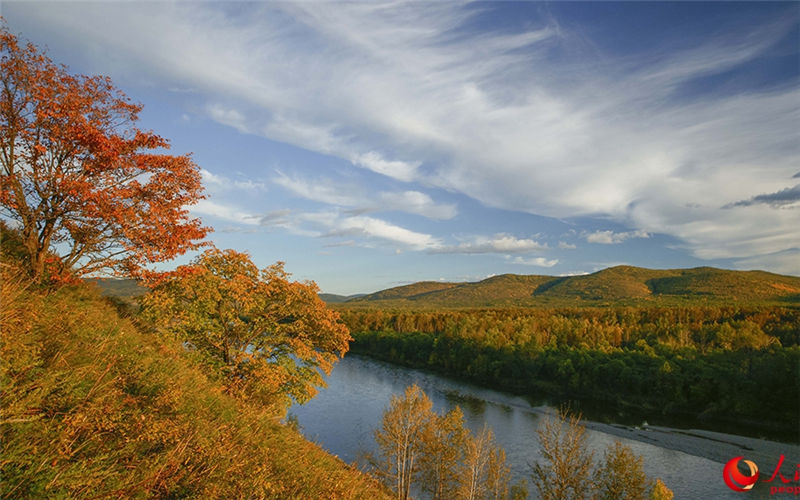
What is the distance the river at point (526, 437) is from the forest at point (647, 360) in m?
8.25

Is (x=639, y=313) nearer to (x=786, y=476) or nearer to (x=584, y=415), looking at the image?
(x=584, y=415)

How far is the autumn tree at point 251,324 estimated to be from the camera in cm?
1530

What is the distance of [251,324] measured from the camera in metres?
17.9

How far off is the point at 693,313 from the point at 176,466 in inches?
4974

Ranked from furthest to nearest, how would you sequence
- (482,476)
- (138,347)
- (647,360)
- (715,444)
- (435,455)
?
1. (647,360)
2. (715,444)
3. (435,455)
4. (482,476)
5. (138,347)

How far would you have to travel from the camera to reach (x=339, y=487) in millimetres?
7172

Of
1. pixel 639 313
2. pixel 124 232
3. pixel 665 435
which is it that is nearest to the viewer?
pixel 124 232

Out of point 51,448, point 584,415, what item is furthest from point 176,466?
point 584,415

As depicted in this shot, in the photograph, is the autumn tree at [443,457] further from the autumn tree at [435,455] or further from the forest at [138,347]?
the forest at [138,347]

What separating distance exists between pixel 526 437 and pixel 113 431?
42.4 m

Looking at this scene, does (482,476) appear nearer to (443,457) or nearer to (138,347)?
(443,457)

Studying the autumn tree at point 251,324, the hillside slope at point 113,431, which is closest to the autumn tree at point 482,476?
the autumn tree at point 251,324

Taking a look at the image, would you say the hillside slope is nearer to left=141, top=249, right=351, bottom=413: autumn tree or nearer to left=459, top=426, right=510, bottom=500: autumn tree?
left=141, top=249, right=351, bottom=413: autumn tree

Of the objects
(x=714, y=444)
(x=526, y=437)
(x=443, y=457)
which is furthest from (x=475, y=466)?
(x=714, y=444)
